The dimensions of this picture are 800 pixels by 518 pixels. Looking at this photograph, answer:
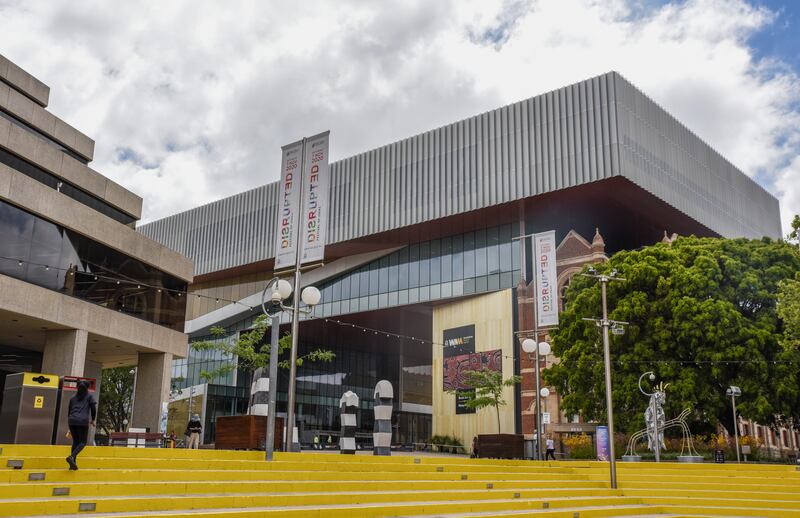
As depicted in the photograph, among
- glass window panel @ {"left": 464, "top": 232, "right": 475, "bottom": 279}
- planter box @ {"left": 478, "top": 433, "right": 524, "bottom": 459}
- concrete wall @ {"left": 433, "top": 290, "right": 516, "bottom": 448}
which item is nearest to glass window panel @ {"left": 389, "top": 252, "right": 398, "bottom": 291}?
concrete wall @ {"left": 433, "top": 290, "right": 516, "bottom": 448}

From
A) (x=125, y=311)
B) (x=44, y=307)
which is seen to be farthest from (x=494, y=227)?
(x=44, y=307)

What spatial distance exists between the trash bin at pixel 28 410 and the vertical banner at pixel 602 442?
1940 cm

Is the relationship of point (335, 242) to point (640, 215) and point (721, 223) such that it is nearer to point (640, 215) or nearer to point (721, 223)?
point (640, 215)

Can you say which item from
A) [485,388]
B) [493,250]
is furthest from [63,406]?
[493,250]

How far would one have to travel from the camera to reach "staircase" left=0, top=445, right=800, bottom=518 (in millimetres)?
10484

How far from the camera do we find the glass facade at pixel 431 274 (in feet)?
157

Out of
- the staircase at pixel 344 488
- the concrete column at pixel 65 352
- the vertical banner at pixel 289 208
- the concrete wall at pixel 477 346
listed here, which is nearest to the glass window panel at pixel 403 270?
the concrete wall at pixel 477 346

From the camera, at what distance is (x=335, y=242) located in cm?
5312

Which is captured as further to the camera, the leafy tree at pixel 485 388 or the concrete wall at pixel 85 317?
the leafy tree at pixel 485 388

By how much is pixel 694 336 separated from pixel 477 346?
57.6 ft

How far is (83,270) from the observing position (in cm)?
2895

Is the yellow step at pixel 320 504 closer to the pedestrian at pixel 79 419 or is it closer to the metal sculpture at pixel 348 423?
the pedestrian at pixel 79 419

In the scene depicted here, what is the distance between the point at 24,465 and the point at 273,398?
5513 mm

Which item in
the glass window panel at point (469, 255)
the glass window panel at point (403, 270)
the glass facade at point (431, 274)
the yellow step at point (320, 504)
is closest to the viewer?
the yellow step at point (320, 504)
